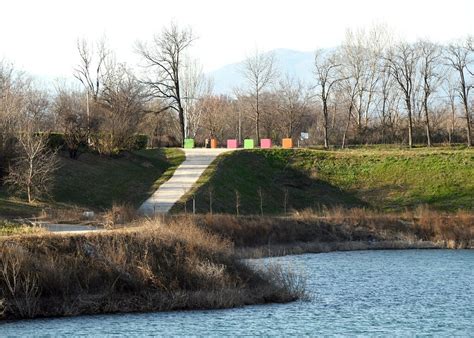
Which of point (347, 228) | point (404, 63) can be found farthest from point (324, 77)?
point (347, 228)

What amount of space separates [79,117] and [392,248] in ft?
84.6

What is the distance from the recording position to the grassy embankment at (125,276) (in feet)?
73.5

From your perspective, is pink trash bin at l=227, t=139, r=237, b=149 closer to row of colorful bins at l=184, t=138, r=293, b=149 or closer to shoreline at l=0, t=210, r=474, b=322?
row of colorful bins at l=184, t=138, r=293, b=149

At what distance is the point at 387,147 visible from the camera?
73938mm

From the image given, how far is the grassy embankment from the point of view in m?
22.4

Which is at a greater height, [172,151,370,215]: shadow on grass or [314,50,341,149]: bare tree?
[314,50,341,149]: bare tree

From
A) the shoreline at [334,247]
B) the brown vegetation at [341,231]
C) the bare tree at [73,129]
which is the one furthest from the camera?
the bare tree at [73,129]

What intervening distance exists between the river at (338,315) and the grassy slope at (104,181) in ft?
59.1

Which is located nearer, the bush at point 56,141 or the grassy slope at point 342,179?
the grassy slope at point 342,179

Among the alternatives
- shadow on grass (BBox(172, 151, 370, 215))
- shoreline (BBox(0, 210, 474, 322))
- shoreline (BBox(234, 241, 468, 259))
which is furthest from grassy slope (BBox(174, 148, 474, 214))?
shoreline (BBox(0, 210, 474, 322))

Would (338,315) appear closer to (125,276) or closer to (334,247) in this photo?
(125,276)

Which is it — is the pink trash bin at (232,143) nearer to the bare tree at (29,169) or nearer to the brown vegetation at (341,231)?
the brown vegetation at (341,231)

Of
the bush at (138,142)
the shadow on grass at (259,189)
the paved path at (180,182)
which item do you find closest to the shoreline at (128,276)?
the paved path at (180,182)

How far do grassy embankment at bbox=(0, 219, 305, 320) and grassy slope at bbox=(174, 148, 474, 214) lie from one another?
23.9m
